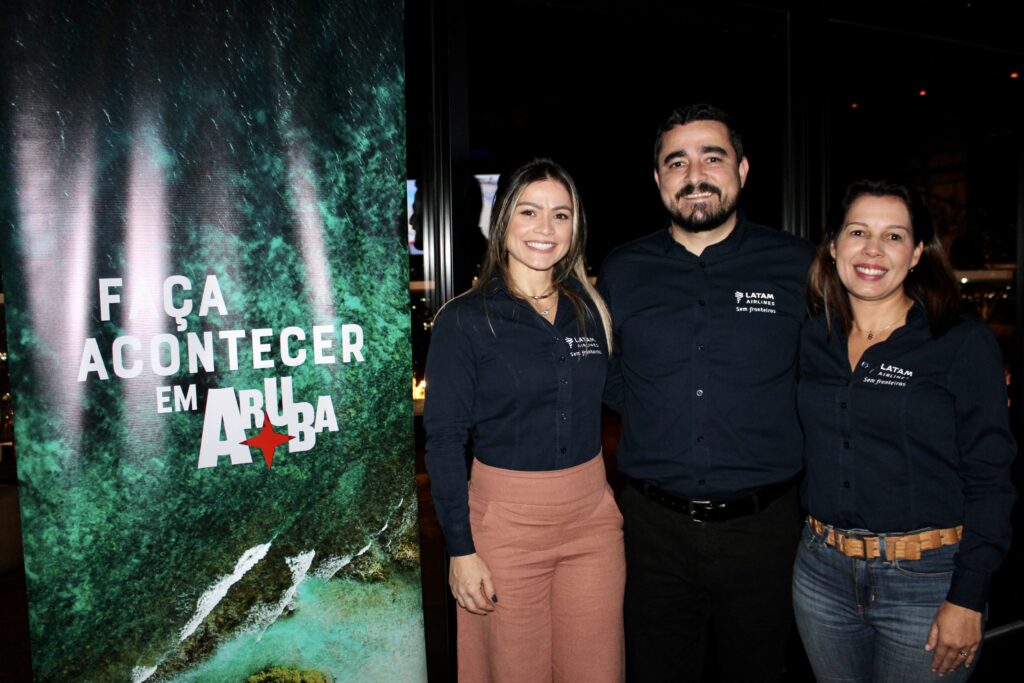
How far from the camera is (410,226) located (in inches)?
89.5

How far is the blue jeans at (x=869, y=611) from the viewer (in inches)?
63.0

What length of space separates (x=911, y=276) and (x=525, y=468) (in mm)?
1096

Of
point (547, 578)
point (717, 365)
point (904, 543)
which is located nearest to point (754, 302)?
point (717, 365)

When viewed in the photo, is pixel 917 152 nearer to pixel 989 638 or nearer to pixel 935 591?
pixel 989 638

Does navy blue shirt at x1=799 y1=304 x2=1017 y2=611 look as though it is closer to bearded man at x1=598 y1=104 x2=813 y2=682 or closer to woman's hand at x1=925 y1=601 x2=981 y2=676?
woman's hand at x1=925 y1=601 x2=981 y2=676

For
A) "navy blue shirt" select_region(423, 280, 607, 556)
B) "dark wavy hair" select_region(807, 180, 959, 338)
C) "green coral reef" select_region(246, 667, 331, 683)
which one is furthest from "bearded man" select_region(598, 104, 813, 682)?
"green coral reef" select_region(246, 667, 331, 683)

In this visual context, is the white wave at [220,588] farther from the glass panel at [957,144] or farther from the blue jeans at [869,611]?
the glass panel at [957,144]

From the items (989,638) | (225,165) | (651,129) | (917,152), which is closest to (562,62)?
(651,129)

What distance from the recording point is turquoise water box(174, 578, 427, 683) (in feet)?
6.43

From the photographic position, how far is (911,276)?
1.75 meters

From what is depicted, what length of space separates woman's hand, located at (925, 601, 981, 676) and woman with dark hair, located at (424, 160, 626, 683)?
741mm

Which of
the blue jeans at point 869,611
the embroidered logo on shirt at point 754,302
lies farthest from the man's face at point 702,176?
the blue jeans at point 869,611

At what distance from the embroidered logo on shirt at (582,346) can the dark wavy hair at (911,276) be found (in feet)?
1.96

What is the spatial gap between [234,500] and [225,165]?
91cm
